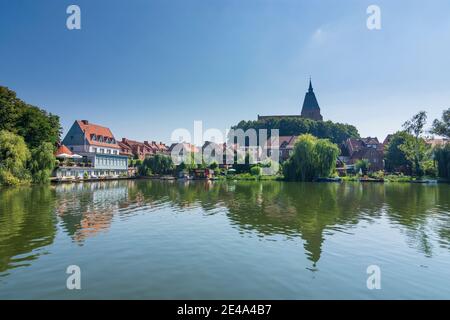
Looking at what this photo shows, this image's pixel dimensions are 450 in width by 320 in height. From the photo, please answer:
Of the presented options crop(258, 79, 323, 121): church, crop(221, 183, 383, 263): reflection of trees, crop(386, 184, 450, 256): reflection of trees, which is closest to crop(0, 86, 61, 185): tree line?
crop(221, 183, 383, 263): reflection of trees

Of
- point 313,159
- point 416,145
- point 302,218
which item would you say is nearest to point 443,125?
point 416,145

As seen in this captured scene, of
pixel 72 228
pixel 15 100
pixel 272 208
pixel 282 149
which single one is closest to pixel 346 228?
pixel 272 208

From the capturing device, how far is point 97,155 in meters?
71.7

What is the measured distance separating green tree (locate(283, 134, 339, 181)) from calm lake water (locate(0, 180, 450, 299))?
135 feet

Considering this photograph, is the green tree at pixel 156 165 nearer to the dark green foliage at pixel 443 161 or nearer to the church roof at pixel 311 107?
the dark green foliage at pixel 443 161

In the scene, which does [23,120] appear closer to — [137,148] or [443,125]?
[137,148]

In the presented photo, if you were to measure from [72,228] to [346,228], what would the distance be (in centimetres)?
1388

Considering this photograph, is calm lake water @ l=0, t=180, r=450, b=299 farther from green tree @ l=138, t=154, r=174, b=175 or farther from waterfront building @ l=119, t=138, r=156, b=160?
waterfront building @ l=119, t=138, r=156, b=160

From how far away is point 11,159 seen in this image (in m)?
44.2

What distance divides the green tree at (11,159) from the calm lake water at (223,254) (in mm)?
25638

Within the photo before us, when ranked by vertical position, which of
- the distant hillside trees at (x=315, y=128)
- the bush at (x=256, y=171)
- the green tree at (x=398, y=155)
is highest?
the distant hillside trees at (x=315, y=128)

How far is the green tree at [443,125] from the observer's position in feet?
238

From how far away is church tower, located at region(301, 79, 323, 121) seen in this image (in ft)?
476

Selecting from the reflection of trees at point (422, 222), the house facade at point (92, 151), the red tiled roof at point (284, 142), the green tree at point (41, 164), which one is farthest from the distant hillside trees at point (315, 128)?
the reflection of trees at point (422, 222)
